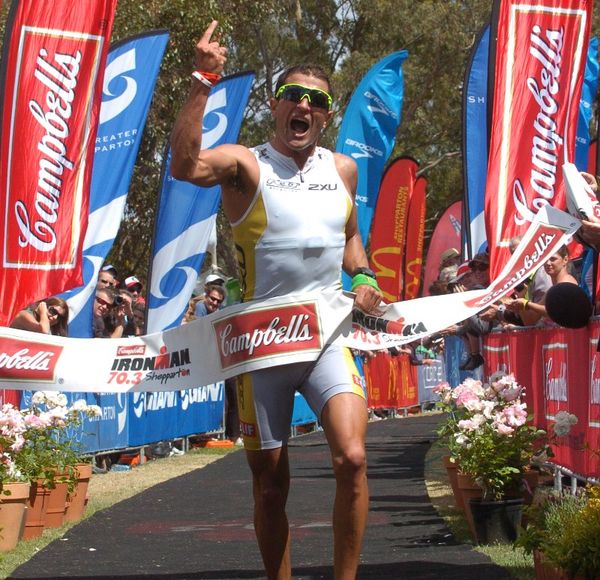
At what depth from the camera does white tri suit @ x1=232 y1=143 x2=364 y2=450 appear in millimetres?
5695

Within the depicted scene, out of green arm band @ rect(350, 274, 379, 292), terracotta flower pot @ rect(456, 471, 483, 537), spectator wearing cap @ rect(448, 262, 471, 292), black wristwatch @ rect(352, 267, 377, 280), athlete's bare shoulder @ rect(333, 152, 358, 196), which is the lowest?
terracotta flower pot @ rect(456, 471, 483, 537)

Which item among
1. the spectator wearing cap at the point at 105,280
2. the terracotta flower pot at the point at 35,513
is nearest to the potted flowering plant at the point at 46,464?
the terracotta flower pot at the point at 35,513

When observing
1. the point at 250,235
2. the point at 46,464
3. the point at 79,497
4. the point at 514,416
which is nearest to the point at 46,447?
the point at 46,464

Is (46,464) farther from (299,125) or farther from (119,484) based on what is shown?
(119,484)

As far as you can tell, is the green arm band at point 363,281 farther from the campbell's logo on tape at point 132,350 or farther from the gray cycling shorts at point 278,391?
the campbell's logo on tape at point 132,350

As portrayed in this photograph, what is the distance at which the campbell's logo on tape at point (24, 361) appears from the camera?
6.32 metres

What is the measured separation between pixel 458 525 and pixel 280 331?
11.1ft

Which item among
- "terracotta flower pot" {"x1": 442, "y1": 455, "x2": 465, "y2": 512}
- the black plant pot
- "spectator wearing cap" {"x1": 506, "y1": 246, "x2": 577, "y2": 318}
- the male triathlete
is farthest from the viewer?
"terracotta flower pot" {"x1": 442, "y1": 455, "x2": 465, "y2": 512}

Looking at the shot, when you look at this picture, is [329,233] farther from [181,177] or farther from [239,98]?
[239,98]

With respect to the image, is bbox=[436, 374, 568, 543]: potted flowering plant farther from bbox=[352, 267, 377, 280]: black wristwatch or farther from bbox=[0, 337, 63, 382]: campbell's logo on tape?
bbox=[0, 337, 63, 382]: campbell's logo on tape

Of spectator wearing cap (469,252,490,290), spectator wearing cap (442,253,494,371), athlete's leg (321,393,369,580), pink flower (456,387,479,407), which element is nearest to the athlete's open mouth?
athlete's leg (321,393,369,580)

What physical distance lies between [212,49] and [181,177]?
50 centimetres

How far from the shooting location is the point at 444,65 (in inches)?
1714

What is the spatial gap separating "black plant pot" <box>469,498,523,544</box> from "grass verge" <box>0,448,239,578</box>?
2.42 m
